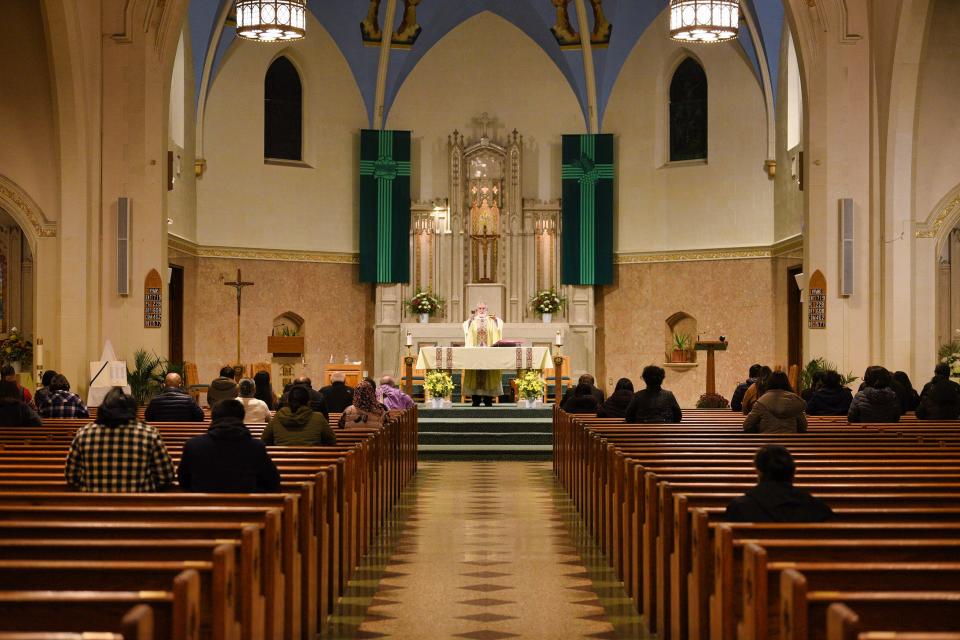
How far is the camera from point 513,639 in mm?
5461

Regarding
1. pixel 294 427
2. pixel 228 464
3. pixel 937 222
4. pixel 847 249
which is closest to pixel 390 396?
pixel 294 427

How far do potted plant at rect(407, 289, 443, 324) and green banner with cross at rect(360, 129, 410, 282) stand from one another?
419 mm

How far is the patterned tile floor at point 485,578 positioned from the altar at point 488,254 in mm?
11770

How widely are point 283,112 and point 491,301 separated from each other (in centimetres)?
519

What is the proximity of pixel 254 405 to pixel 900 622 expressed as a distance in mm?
8217

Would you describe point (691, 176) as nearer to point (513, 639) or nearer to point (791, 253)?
point (791, 253)

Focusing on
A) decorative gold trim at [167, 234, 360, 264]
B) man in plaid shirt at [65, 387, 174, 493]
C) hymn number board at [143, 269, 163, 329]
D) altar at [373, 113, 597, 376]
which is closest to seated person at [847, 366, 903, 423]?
man in plaid shirt at [65, 387, 174, 493]

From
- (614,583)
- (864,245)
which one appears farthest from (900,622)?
(864,245)

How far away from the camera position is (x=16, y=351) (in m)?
15.9

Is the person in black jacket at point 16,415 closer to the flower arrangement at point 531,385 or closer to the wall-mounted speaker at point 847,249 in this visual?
the flower arrangement at point 531,385

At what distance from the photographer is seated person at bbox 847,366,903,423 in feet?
34.2

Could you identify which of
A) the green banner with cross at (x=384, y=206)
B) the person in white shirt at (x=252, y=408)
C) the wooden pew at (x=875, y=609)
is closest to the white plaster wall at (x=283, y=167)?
the green banner with cross at (x=384, y=206)

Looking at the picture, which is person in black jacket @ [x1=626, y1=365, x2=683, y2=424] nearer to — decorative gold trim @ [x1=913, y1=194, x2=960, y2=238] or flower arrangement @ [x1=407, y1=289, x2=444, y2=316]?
decorative gold trim @ [x1=913, y1=194, x2=960, y2=238]

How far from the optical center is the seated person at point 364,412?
1048cm
